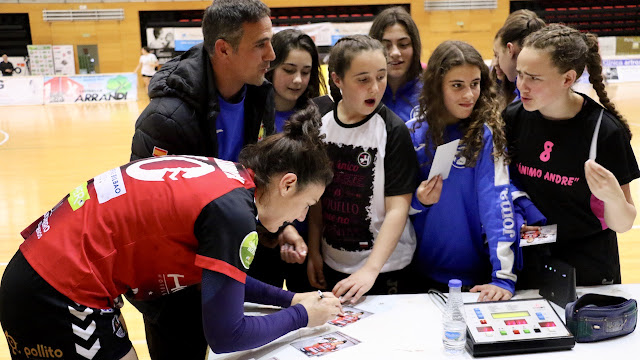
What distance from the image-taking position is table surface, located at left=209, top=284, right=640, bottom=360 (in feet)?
6.21

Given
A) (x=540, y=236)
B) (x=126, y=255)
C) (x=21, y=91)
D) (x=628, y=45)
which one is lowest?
(x=540, y=236)

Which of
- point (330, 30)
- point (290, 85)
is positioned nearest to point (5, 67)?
point (330, 30)

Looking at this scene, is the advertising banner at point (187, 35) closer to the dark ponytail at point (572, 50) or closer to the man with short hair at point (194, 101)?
the man with short hair at point (194, 101)

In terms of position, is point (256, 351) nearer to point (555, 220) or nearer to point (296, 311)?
point (296, 311)

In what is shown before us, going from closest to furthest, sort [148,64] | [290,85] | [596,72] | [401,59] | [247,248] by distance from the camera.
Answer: [247,248] < [596,72] < [290,85] < [401,59] < [148,64]

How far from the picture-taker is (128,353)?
182cm

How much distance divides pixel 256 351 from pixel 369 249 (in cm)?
79

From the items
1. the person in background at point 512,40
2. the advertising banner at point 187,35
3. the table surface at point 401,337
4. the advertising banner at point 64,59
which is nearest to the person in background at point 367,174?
the table surface at point 401,337

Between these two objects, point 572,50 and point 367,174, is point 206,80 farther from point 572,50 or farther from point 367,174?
point 572,50

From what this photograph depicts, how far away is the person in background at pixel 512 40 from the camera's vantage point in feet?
10.6

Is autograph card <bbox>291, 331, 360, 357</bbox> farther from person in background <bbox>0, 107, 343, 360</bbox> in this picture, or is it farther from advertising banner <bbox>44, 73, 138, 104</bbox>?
advertising banner <bbox>44, 73, 138, 104</bbox>

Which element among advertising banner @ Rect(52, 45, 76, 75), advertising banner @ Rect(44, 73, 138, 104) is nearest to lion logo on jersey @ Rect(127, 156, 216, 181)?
advertising banner @ Rect(44, 73, 138, 104)

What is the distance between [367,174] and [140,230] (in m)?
1.08

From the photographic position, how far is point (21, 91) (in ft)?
51.9
